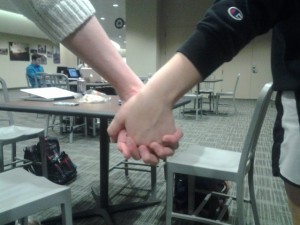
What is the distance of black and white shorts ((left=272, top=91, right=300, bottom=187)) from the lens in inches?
18.9

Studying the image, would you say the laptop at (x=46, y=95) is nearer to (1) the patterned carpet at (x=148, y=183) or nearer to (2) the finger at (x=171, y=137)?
(1) the patterned carpet at (x=148, y=183)

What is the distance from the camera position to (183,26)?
8.59 metres

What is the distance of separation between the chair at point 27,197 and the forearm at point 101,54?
57 centimetres

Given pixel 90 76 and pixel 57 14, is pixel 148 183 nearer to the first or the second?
pixel 57 14

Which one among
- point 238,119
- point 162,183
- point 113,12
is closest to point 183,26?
point 113,12

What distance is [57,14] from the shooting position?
1.82ft

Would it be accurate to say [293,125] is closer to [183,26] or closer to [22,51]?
[183,26]

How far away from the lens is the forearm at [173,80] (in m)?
0.49

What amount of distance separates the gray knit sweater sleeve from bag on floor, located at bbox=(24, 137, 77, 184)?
6.14ft

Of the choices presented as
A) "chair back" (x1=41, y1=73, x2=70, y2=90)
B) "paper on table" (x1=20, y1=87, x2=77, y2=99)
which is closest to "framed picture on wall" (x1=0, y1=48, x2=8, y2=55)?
"chair back" (x1=41, y1=73, x2=70, y2=90)

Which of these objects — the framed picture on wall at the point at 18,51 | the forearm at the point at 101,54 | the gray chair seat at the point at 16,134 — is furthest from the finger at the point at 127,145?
the framed picture on wall at the point at 18,51

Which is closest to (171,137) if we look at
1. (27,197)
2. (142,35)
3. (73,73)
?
(27,197)

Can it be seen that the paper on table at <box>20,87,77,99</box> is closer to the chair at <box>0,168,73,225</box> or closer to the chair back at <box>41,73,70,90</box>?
the chair at <box>0,168,73,225</box>

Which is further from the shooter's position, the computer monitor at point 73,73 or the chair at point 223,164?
the computer monitor at point 73,73
